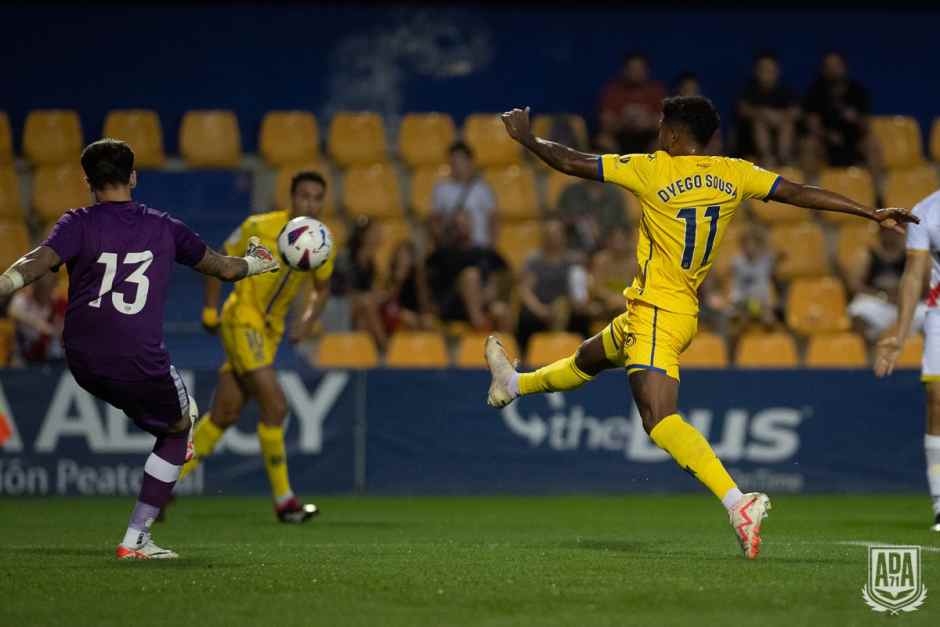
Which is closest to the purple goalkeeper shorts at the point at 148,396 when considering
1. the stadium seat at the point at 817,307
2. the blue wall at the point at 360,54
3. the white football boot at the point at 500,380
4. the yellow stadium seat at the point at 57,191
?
the white football boot at the point at 500,380

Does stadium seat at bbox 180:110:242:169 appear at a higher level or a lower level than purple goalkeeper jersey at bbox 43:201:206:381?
higher

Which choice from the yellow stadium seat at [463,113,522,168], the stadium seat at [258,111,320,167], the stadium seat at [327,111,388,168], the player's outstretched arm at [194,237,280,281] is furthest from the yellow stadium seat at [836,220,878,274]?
the player's outstretched arm at [194,237,280,281]

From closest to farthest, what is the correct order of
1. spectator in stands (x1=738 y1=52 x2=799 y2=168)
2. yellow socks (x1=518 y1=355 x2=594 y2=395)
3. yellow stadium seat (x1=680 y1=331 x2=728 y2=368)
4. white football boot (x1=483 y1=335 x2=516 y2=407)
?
yellow socks (x1=518 y1=355 x2=594 y2=395) < white football boot (x1=483 y1=335 x2=516 y2=407) < yellow stadium seat (x1=680 y1=331 x2=728 y2=368) < spectator in stands (x1=738 y1=52 x2=799 y2=168)

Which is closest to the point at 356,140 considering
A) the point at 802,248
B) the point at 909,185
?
the point at 802,248

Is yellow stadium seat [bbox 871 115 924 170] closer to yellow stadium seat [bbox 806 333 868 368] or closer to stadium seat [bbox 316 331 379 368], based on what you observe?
yellow stadium seat [bbox 806 333 868 368]

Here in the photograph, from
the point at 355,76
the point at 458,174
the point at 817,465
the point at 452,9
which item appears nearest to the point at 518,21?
the point at 452,9

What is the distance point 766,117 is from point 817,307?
2.81m

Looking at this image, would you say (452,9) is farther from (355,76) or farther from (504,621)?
(504,621)

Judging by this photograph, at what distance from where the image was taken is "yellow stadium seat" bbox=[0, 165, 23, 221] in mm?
16516

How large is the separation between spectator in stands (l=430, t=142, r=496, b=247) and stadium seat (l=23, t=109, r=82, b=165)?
14.0 feet

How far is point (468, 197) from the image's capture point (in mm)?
16500

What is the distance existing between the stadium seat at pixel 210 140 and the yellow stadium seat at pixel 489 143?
279cm

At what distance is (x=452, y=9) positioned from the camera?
62.4 feet

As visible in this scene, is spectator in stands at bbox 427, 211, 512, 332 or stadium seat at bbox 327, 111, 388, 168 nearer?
spectator in stands at bbox 427, 211, 512, 332
